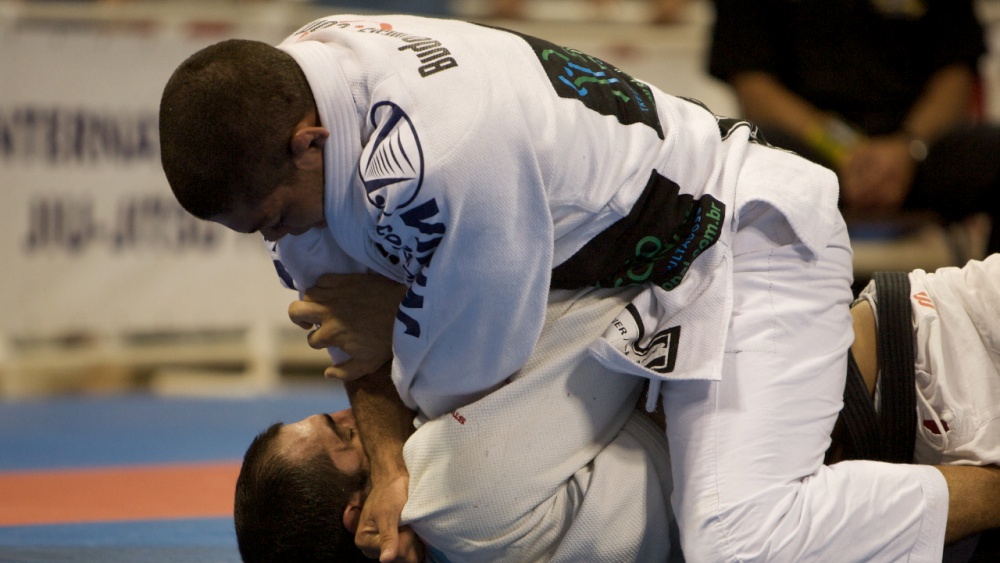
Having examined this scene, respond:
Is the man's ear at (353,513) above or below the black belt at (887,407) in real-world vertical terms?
below

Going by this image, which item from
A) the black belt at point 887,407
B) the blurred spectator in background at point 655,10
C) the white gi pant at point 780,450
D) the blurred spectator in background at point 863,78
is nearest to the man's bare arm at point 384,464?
the white gi pant at point 780,450

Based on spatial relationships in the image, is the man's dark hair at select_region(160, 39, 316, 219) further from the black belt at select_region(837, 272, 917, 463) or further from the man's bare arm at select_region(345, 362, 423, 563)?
the black belt at select_region(837, 272, 917, 463)

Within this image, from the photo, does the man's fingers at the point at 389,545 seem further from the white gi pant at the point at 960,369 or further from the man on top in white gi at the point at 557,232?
the white gi pant at the point at 960,369

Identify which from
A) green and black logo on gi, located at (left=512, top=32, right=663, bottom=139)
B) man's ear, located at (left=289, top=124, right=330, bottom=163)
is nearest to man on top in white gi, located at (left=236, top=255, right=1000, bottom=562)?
green and black logo on gi, located at (left=512, top=32, right=663, bottom=139)

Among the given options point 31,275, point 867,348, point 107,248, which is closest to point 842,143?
point 867,348

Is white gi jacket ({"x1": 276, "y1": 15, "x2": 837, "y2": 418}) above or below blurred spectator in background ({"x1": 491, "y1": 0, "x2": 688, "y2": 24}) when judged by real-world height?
above

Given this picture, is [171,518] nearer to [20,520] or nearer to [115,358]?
[20,520]

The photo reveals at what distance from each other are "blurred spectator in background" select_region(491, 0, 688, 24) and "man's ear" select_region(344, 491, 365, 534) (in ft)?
14.3

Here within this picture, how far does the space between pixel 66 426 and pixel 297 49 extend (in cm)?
343

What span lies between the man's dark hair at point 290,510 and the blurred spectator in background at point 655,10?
14.3 ft

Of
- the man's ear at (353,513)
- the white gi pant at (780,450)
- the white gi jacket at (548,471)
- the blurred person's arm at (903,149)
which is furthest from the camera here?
the blurred person's arm at (903,149)

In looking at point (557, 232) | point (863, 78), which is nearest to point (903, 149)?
point (863, 78)

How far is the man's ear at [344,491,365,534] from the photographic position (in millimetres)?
2369

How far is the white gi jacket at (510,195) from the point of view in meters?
1.98
